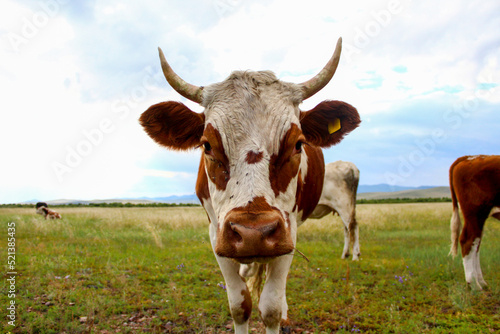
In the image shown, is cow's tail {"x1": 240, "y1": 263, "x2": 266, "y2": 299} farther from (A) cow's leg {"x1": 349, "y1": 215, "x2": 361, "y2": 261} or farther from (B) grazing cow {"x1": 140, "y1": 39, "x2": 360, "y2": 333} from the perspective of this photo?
(A) cow's leg {"x1": 349, "y1": 215, "x2": 361, "y2": 261}

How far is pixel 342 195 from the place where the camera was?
9305 mm

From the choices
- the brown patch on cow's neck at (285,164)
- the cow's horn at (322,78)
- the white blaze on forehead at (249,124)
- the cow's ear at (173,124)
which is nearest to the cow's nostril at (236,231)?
the white blaze on forehead at (249,124)

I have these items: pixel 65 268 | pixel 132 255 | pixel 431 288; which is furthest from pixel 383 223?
pixel 65 268

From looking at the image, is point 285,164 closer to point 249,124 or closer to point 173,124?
point 249,124

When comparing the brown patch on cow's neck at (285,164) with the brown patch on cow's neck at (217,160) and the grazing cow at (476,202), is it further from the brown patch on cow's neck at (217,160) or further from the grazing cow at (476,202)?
the grazing cow at (476,202)

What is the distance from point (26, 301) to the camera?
452 centimetres

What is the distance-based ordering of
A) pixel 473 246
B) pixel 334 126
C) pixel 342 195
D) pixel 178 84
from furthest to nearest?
pixel 342 195, pixel 473 246, pixel 334 126, pixel 178 84

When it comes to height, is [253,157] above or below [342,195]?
above

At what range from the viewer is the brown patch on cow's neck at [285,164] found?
7.86 feet

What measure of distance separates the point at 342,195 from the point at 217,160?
24.3 feet

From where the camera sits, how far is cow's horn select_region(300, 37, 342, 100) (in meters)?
3.11

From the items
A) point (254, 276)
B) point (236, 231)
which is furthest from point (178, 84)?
point (254, 276)

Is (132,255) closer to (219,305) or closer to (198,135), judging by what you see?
(219,305)

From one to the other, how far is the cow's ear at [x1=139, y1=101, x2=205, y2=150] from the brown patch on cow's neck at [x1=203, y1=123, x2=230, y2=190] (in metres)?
0.59
